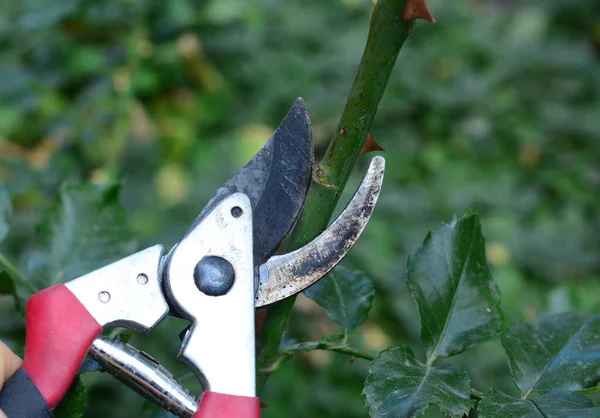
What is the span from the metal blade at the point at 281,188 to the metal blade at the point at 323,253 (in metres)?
0.04

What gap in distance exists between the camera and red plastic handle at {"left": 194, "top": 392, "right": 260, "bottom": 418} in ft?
2.08

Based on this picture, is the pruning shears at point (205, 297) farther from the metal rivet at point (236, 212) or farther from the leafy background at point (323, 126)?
the leafy background at point (323, 126)

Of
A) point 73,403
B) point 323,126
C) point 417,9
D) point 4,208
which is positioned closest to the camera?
point 417,9

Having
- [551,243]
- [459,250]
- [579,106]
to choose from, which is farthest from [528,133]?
[459,250]

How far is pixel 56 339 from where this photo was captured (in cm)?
66

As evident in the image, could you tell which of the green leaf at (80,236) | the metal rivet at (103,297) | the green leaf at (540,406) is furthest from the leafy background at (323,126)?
the metal rivet at (103,297)

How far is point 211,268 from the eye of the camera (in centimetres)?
69

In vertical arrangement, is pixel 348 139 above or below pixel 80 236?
above

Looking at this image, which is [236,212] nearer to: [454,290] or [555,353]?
[454,290]

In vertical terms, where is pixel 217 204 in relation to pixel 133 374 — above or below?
above

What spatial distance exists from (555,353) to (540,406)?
10cm

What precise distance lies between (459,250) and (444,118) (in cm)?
191

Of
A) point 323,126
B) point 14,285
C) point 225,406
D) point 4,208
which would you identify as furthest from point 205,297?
point 323,126

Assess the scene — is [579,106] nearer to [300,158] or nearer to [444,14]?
[444,14]
